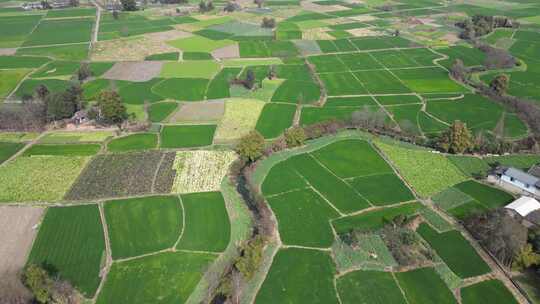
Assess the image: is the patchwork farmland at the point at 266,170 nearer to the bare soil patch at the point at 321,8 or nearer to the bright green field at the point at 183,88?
the bright green field at the point at 183,88

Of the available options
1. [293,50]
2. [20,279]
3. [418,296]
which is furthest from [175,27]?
[418,296]

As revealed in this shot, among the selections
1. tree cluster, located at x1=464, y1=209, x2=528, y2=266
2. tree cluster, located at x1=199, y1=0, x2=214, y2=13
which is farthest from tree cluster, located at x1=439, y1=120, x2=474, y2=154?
tree cluster, located at x1=199, y1=0, x2=214, y2=13

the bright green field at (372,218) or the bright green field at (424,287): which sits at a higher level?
the bright green field at (372,218)

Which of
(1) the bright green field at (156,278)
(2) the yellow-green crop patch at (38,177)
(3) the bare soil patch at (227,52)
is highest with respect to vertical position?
(3) the bare soil patch at (227,52)

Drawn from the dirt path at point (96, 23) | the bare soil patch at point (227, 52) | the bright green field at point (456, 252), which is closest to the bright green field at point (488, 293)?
the bright green field at point (456, 252)

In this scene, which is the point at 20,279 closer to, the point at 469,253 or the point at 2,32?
the point at 469,253

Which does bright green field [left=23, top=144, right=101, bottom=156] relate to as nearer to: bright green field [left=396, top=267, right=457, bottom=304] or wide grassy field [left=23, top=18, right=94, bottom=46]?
bright green field [left=396, top=267, right=457, bottom=304]
